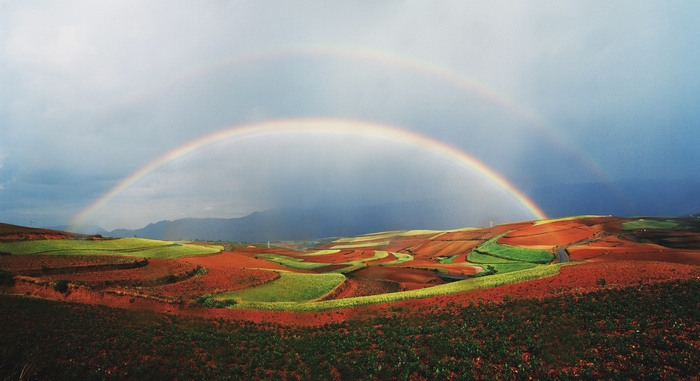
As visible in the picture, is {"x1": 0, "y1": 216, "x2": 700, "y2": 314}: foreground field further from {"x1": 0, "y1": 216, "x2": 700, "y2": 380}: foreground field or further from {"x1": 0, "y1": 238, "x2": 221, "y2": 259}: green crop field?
{"x1": 0, "y1": 216, "x2": 700, "y2": 380}: foreground field

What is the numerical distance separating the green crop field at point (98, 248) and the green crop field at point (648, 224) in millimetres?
85271

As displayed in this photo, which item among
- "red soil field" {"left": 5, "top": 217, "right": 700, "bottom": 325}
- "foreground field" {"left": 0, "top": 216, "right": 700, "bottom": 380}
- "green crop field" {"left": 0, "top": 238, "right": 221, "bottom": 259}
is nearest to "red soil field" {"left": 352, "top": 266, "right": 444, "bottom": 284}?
"red soil field" {"left": 5, "top": 217, "right": 700, "bottom": 325}

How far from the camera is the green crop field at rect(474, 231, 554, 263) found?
175 feet

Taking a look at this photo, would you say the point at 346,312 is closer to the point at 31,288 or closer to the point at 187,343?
the point at 187,343

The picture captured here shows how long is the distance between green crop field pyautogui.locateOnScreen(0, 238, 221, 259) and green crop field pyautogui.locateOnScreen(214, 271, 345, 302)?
806 inches

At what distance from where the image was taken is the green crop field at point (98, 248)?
128 ft

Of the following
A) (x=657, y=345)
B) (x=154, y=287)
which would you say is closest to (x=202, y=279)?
(x=154, y=287)

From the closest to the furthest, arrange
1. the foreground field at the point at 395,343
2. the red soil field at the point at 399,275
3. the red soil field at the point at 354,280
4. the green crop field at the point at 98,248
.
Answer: the foreground field at the point at 395,343 → the red soil field at the point at 354,280 → the green crop field at the point at 98,248 → the red soil field at the point at 399,275

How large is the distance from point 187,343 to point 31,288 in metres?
19.6

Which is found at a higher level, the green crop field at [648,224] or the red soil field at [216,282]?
the green crop field at [648,224]

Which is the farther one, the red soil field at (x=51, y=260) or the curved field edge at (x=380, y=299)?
the red soil field at (x=51, y=260)

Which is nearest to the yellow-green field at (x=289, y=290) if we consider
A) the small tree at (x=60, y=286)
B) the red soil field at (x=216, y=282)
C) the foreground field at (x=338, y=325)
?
the foreground field at (x=338, y=325)

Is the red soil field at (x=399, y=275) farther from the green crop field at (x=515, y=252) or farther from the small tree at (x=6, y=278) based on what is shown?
the small tree at (x=6, y=278)

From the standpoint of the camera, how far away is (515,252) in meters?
60.0
